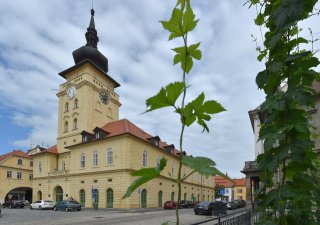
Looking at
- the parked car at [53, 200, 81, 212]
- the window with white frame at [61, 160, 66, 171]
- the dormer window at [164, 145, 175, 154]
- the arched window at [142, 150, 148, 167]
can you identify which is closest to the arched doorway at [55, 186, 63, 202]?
the window with white frame at [61, 160, 66, 171]

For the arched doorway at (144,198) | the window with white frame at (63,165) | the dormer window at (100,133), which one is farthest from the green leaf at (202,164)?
the window with white frame at (63,165)

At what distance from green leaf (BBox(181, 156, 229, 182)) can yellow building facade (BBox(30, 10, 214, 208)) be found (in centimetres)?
3637

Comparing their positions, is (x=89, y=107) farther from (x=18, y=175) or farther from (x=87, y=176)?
(x=18, y=175)

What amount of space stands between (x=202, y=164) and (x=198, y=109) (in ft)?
0.73

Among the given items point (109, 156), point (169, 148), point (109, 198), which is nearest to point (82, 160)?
point (109, 156)

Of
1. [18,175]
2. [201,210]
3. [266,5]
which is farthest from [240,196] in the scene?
[266,5]

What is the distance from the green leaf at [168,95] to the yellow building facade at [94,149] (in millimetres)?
36325

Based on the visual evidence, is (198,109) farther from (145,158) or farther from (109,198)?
(145,158)

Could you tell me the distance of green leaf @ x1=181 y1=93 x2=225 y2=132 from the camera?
3.38 feet

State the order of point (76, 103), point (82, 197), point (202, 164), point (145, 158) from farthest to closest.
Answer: point (76, 103)
point (82, 197)
point (145, 158)
point (202, 164)

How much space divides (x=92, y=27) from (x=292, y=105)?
57.3 metres

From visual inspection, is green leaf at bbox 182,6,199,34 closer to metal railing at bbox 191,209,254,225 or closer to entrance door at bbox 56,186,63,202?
metal railing at bbox 191,209,254,225

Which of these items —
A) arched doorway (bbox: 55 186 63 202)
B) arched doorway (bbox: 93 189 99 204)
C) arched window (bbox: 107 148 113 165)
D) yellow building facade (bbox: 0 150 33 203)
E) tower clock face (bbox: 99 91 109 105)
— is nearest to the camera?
arched window (bbox: 107 148 113 165)

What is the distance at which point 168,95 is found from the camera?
986 millimetres
